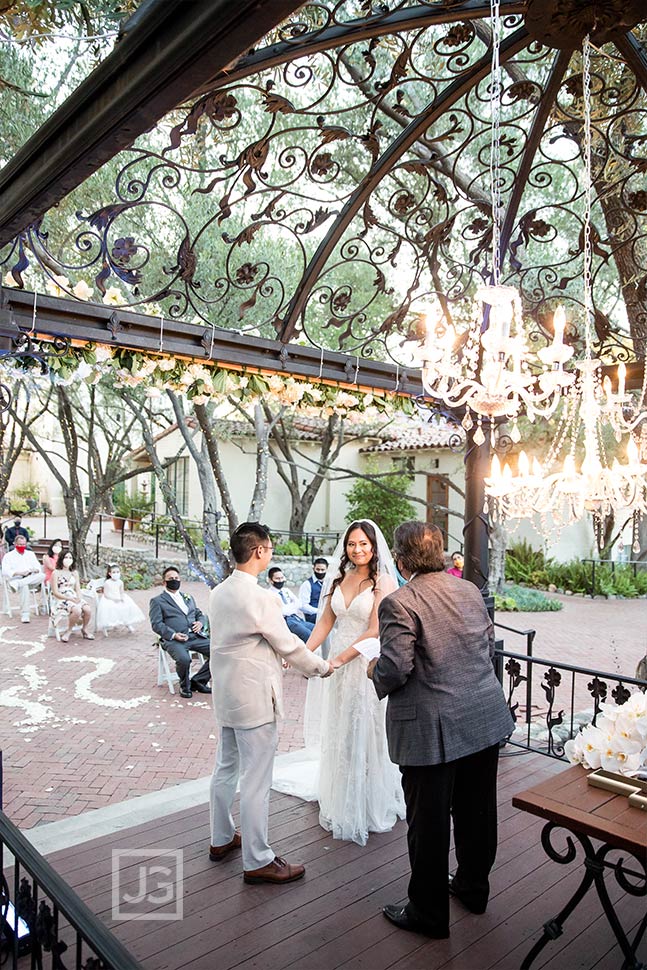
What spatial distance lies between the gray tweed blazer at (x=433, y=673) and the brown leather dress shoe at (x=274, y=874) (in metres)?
1.03

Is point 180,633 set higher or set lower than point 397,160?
lower

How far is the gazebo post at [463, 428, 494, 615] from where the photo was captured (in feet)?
18.0

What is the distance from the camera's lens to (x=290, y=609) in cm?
916

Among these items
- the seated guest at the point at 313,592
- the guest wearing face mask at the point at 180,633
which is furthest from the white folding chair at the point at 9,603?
the seated guest at the point at 313,592

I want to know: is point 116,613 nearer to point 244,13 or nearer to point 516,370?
point 516,370

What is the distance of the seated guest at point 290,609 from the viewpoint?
8.81 metres

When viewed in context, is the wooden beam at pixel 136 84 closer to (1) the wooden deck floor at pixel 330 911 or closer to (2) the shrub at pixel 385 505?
(1) the wooden deck floor at pixel 330 911

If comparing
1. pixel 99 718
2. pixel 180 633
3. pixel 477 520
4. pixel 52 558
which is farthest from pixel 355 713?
pixel 52 558

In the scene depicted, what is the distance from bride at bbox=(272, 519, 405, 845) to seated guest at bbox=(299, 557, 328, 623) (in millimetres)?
5011

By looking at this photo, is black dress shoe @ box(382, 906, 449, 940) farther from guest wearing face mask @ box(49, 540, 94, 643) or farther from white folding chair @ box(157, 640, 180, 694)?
guest wearing face mask @ box(49, 540, 94, 643)

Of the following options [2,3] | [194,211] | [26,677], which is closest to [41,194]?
[2,3]
